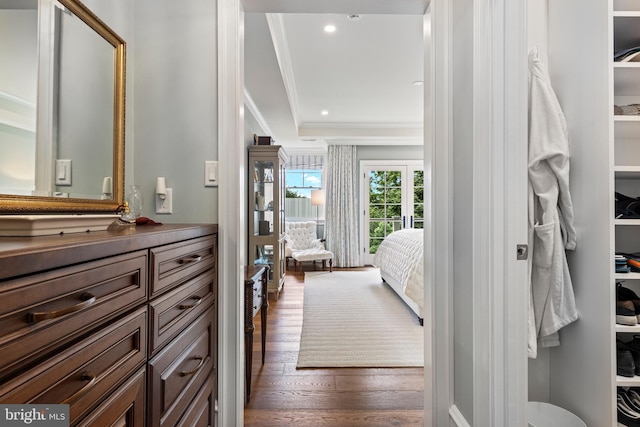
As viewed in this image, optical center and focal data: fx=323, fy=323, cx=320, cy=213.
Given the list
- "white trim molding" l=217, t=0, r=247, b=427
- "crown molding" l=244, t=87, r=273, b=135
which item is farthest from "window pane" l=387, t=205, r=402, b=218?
"white trim molding" l=217, t=0, r=247, b=427

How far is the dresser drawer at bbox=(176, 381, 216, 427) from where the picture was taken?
114cm

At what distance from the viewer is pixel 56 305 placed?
23.2 inches

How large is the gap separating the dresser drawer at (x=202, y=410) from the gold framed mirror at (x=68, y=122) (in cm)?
82

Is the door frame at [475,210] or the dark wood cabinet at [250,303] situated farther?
the dark wood cabinet at [250,303]

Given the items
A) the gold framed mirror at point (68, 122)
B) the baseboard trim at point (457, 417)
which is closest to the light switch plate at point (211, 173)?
the gold framed mirror at point (68, 122)

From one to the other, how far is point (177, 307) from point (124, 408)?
0.33 m

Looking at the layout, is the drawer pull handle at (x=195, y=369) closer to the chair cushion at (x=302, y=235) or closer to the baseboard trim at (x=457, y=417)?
→ the baseboard trim at (x=457, y=417)

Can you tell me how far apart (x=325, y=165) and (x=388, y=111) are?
2.15m

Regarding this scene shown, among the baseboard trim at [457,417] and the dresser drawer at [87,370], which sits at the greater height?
the dresser drawer at [87,370]

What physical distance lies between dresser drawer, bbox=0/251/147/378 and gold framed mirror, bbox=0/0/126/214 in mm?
422

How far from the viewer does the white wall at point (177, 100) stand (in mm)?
1534

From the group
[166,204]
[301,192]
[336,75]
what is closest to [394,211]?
[301,192]

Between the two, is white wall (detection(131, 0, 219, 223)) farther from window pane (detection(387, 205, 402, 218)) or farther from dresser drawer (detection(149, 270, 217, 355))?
window pane (detection(387, 205, 402, 218))

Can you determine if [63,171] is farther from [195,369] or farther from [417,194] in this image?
[417,194]
